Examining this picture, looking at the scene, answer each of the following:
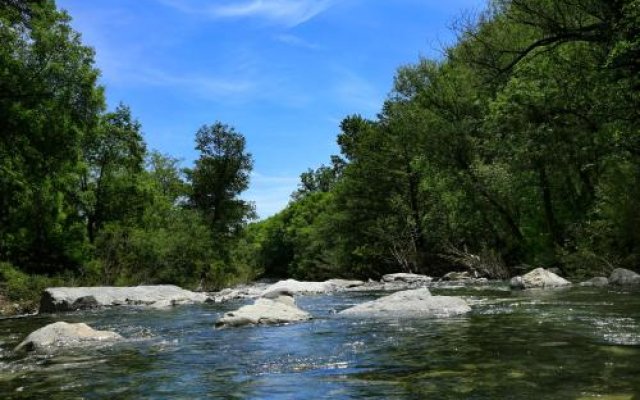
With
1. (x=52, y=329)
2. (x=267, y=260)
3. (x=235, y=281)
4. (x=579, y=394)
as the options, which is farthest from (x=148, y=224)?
(x=267, y=260)

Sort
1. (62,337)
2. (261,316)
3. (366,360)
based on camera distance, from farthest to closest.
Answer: (261,316) < (62,337) < (366,360)

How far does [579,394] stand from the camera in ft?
15.7

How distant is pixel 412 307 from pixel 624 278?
27.0ft

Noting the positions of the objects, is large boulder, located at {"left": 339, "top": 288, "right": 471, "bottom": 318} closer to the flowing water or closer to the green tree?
the flowing water

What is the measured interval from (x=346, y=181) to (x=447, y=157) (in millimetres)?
16942

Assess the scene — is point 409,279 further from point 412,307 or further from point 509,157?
point 412,307

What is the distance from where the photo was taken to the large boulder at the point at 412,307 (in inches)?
479

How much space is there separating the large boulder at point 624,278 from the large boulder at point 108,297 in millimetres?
13433

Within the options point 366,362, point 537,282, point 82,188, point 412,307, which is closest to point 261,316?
point 412,307

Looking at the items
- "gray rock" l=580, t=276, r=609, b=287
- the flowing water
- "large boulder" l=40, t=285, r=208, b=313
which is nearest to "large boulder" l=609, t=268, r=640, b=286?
"gray rock" l=580, t=276, r=609, b=287

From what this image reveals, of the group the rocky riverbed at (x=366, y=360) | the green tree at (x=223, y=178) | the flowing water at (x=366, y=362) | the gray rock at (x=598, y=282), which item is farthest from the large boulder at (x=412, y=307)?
the green tree at (x=223, y=178)

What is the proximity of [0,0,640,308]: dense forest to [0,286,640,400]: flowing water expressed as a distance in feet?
28.6

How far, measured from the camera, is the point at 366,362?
22.2 feet

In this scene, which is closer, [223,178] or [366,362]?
[366,362]
